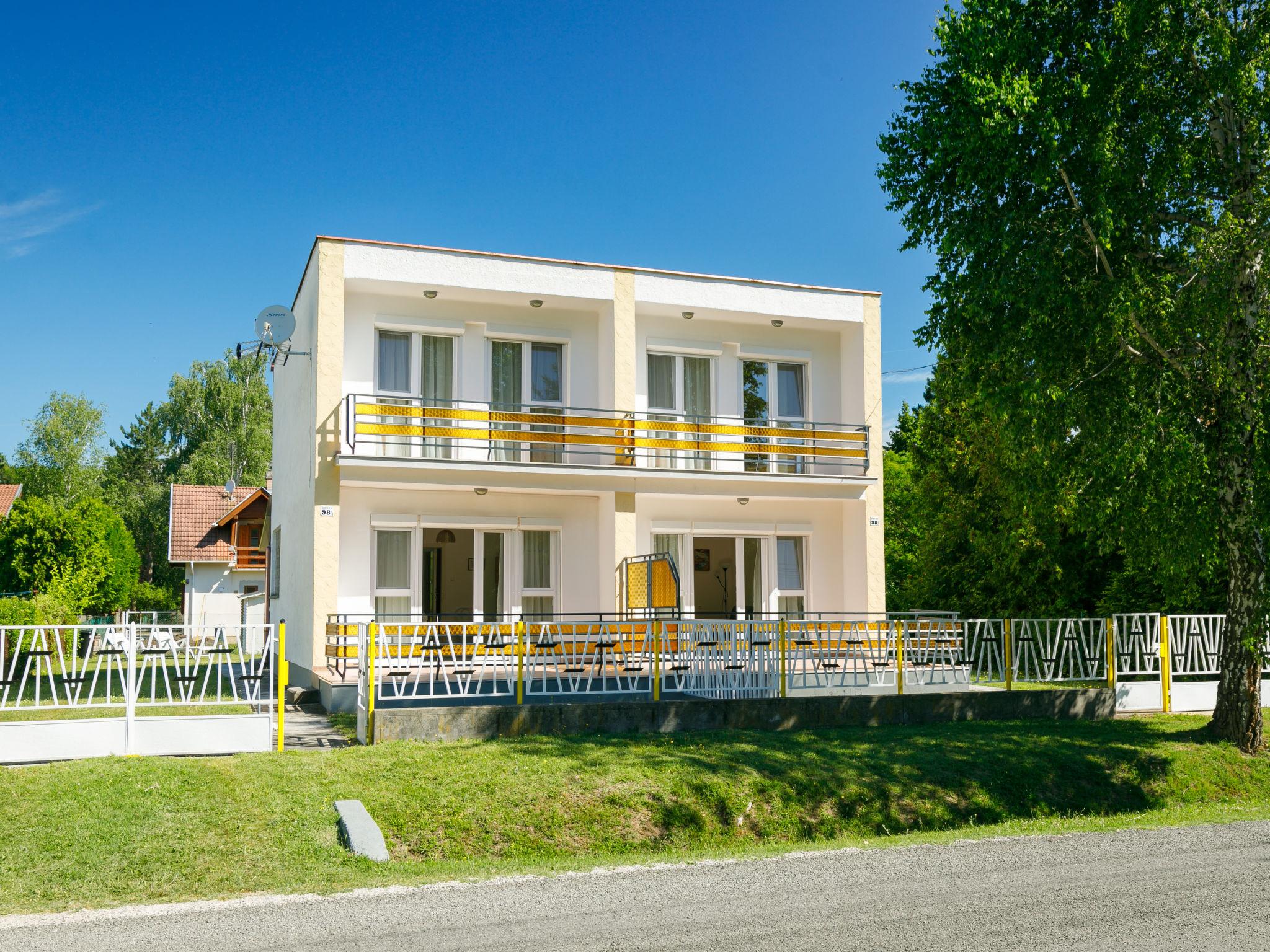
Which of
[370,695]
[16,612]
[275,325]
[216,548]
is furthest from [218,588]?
[370,695]

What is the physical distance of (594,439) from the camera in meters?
19.1

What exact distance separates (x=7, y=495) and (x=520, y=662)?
50722 mm

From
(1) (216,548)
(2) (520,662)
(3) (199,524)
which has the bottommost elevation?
(2) (520,662)

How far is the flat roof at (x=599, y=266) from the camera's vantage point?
18359 millimetres

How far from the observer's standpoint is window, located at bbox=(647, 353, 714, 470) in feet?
68.9

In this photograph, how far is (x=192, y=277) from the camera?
3988 centimetres

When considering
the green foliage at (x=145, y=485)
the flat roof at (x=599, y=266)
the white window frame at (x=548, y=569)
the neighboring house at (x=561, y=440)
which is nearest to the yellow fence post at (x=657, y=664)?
the neighboring house at (x=561, y=440)

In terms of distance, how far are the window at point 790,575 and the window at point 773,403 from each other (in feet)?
5.11

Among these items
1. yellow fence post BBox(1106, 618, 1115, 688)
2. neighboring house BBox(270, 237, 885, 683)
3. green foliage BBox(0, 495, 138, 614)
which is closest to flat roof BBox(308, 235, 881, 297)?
neighboring house BBox(270, 237, 885, 683)

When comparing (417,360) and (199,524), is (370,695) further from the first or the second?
(199,524)

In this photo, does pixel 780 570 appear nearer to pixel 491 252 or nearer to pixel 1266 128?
pixel 491 252

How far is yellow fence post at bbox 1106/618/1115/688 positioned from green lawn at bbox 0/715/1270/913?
190 cm

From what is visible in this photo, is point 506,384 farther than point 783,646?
Yes

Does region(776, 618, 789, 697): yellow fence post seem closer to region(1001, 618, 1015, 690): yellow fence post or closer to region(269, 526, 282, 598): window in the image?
region(1001, 618, 1015, 690): yellow fence post
